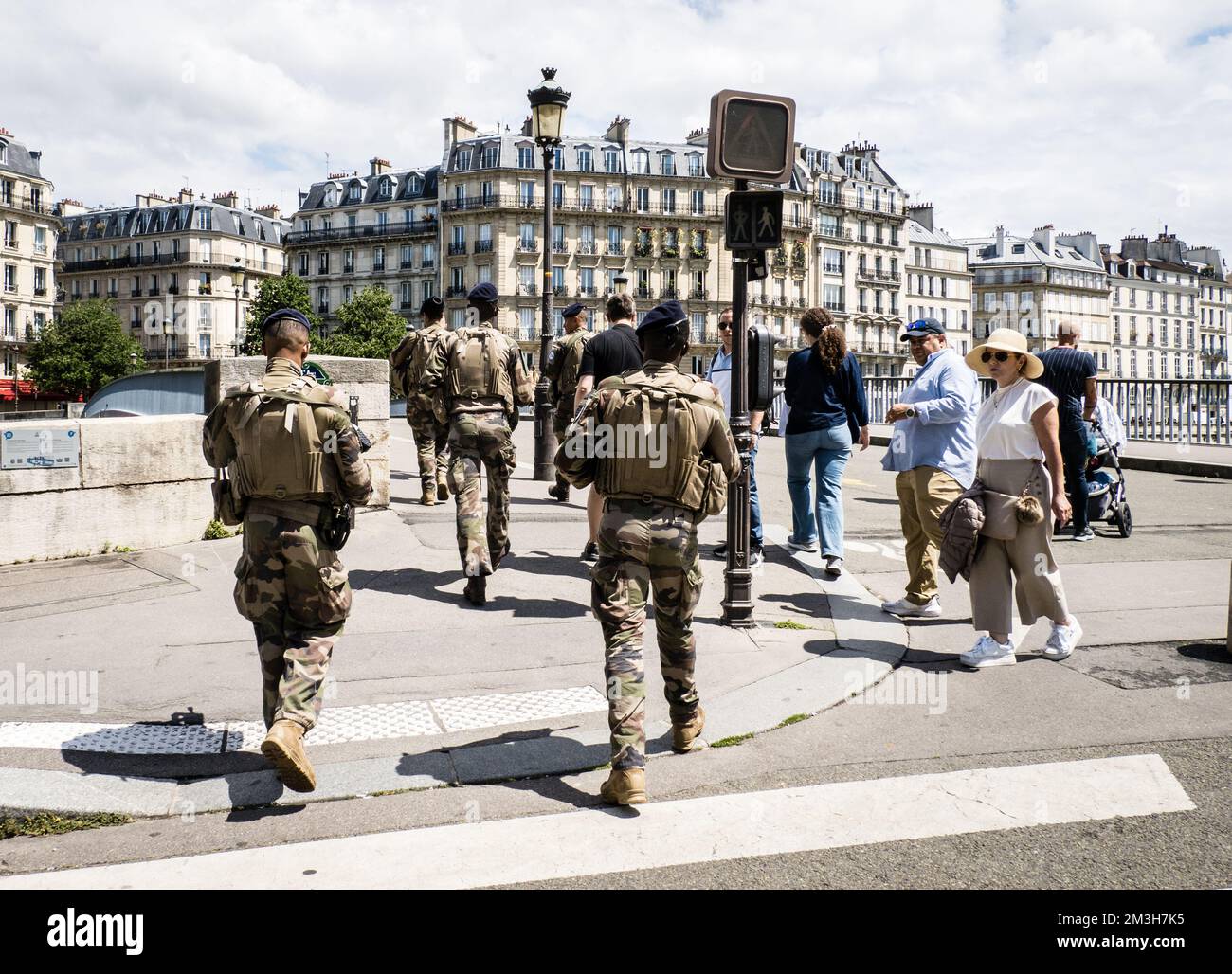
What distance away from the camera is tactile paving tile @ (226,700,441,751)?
4.70 metres

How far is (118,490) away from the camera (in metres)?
8.50

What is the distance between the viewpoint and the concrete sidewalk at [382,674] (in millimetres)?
4355

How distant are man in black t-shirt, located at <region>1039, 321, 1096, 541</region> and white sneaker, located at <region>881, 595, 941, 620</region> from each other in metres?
3.63

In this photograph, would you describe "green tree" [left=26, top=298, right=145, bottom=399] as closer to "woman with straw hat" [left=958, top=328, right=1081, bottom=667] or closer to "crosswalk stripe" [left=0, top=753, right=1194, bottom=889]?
"woman with straw hat" [left=958, top=328, right=1081, bottom=667]

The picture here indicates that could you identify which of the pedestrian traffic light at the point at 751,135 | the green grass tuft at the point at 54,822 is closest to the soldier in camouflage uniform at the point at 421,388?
the pedestrian traffic light at the point at 751,135

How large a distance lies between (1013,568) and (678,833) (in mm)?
3039

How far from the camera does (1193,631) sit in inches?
255

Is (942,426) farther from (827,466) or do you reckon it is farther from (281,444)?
(281,444)

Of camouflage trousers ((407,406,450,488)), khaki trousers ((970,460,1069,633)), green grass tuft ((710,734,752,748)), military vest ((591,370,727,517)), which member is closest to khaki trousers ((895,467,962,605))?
khaki trousers ((970,460,1069,633))

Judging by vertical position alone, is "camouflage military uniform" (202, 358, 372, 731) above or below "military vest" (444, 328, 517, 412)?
below

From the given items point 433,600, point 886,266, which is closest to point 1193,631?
point 433,600
